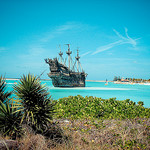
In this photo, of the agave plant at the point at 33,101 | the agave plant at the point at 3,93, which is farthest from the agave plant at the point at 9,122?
the agave plant at the point at 3,93

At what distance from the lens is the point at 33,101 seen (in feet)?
16.6

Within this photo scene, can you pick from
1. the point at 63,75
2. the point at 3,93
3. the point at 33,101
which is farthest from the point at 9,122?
the point at 63,75

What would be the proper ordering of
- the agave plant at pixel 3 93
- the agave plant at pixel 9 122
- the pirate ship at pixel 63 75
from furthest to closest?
the pirate ship at pixel 63 75
the agave plant at pixel 3 93
the agave plant at pixel 9 122

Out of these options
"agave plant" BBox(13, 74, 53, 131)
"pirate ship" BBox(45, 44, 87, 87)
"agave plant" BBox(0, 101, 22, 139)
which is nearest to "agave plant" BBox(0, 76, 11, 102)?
"agave plant" BBox(0, 101, 22, 139)

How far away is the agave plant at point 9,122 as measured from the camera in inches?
189

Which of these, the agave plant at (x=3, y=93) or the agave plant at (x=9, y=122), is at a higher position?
the agave plant at (x=3, y=93)

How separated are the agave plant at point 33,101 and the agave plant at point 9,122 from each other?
270 mm

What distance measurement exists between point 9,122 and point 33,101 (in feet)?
3.13

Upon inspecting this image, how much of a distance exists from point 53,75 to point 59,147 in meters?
48.3

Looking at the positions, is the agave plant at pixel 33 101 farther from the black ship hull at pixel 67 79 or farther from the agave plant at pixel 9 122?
the black ship hull at pixel 67 79

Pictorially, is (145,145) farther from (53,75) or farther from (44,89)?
(53,75)

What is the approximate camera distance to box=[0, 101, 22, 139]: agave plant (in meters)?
4.81

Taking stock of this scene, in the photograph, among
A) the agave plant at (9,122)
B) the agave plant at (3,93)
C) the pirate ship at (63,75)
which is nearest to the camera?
the agave plant at (9,122)

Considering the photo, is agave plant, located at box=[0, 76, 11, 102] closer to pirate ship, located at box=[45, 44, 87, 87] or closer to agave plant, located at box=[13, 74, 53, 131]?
agave plant, located at box=[13, 74, 53, 131]
